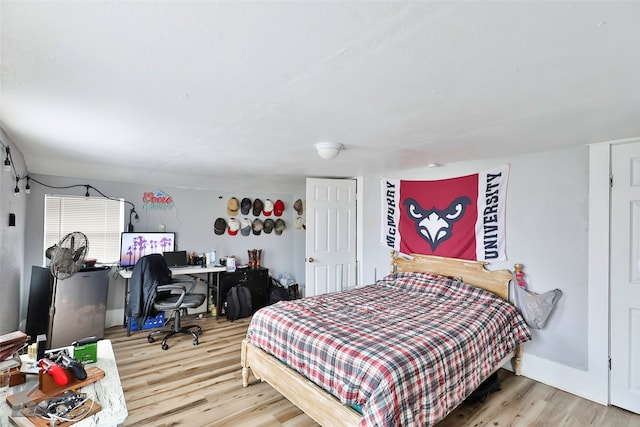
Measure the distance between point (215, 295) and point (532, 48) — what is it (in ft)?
15.2

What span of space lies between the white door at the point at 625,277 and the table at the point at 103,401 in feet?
11.1

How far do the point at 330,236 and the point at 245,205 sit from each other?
1707 mm

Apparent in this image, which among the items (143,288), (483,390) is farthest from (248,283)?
(483,390)

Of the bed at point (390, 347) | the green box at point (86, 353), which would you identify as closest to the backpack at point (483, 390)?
→ the bed at point (390, 347)

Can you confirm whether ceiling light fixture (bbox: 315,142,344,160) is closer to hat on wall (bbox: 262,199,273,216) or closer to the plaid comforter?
the plaid comforter

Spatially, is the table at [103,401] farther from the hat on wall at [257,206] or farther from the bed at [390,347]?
the hat on wall at [257,206]

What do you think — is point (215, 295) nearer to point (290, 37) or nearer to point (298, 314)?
point (298, 314)

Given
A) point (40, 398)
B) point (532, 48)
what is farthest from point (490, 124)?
point (40, 398)

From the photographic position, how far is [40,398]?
1.43 metres

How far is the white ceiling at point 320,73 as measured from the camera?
0.96 meters

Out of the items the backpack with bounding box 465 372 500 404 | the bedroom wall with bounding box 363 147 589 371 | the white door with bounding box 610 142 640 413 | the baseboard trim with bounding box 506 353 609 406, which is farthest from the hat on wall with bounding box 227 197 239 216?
the white door with bounding box 610 142 640 413

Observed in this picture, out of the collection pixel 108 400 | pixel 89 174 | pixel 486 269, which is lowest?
pixel 108 400

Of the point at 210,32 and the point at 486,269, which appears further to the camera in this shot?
the point at 486,269

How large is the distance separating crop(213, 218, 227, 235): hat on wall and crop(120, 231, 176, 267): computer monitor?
2.05ft
